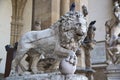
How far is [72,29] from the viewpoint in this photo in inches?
151

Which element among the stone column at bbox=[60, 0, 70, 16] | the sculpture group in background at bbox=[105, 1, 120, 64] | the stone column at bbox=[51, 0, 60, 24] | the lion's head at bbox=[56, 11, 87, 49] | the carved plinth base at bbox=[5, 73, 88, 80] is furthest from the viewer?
the sculpture group in background at bbox=[105, 1, 120, 64]

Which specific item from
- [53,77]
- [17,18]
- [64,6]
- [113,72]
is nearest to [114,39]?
[113,72]

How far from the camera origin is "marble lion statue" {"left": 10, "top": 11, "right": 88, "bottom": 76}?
12.6ft

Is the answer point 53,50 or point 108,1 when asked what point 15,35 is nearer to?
point 108,1

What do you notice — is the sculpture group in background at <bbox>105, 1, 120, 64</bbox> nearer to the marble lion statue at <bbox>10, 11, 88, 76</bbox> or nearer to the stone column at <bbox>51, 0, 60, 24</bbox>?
the stone column at <bbox>51, 0, 60, 24</bbox>

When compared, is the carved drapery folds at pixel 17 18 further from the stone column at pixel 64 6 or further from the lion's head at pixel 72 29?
the lion's head at pixel 72 29

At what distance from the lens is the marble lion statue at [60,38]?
12.6 feet

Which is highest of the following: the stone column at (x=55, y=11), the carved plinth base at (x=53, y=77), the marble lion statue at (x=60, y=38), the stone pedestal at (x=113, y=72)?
the stone column at (x=55, y=11)

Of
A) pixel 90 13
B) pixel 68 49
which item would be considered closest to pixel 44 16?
pixel 68 49

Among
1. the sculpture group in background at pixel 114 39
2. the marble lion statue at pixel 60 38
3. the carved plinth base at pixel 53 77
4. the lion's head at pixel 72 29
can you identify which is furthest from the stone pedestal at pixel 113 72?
the carved plinth base at pixel 53 77

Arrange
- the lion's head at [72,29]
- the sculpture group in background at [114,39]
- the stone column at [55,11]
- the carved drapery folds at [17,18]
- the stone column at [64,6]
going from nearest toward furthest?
the lion's head at [72,29] < the stone column at [55,11] < the stone column at [64,6] < the sculpture group in background at [114,39] < the carved drapery folds at [17,18]

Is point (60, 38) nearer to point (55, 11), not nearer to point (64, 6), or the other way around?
point (55, 11)

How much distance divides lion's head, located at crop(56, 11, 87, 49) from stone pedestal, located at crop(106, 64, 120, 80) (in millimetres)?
3365

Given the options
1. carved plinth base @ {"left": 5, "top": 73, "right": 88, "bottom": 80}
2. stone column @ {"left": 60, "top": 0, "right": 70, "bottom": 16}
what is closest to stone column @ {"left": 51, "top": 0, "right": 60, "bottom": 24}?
stone column @ {"left": 60, "top": 0, "right": 70, "bottom": 16}
